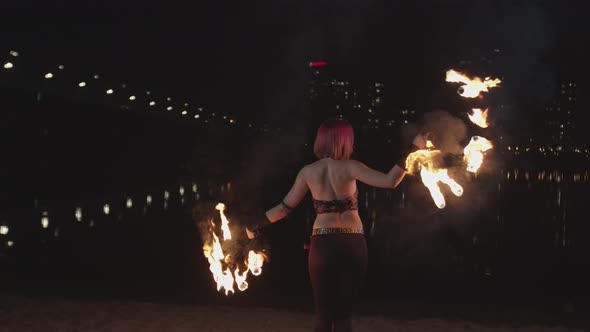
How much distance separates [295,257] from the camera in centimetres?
1703

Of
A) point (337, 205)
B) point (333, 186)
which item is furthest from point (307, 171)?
point (337, 205)

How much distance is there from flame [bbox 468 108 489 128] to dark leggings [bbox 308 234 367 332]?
1.38m

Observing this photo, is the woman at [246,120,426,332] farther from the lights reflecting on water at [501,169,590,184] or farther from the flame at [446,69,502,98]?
the lights reflecting on water at [501,169,590,184]

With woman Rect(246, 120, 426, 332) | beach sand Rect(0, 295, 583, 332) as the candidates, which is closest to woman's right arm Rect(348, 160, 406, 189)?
woman Rect(246, 120, 426, 332)

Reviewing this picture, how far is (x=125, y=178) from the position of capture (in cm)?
6462

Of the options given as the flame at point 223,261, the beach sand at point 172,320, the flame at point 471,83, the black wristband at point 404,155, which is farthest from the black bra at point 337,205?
the beach sand at point 172,320

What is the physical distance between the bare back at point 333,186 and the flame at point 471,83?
127 centimetres

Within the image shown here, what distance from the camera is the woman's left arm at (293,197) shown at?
5.44 meters

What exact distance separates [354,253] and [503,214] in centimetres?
2577

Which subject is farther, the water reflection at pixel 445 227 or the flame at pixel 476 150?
the water reflection at pixel 445 227

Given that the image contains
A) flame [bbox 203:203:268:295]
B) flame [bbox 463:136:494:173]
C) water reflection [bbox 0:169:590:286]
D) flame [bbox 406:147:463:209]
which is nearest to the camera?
flame [bbox 406:147:463:209]

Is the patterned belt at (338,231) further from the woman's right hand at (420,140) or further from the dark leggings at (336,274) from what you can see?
the woman's right hand at (420,140)

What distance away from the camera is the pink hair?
521cm

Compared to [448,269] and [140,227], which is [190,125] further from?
[448,269]
